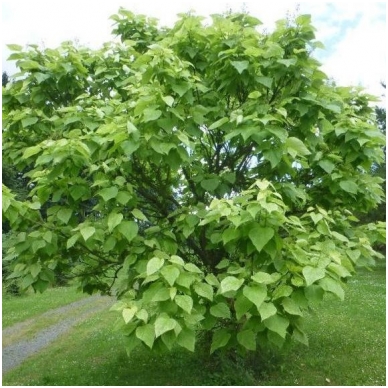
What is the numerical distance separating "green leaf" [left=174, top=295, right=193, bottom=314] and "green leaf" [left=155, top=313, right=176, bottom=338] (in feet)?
0.32

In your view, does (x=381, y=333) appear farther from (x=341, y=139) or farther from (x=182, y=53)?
(x=182, y=53)

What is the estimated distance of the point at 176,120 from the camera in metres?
3.59

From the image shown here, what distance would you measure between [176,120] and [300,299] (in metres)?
1.58

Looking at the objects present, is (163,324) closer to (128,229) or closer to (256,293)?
(256,293)

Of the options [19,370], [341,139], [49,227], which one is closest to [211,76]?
[341,139]

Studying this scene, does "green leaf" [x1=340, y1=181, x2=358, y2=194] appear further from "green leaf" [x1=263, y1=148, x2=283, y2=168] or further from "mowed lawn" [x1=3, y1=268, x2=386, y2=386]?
"mowed lawn" [x1=3, y1=268, x2=386, y2=386]

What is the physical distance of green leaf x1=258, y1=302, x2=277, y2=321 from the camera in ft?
9.16

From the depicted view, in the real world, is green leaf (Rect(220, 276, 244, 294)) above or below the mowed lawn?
above

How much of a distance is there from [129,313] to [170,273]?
0.35 m

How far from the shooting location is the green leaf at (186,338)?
112 inches

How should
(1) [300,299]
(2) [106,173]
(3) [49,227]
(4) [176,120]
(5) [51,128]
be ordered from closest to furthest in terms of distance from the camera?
(1) [300,299]
(4) [176,120]
(2) [106,173]
(3) [49,227]
(5) [51,128]

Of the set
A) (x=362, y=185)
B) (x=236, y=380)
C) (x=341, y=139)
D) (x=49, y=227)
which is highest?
(x=341, y=139)

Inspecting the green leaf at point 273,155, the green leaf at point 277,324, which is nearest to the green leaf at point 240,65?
the green leaf at point 273,155

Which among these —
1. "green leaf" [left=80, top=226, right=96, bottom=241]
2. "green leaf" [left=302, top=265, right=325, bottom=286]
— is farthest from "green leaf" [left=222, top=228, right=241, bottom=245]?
"green leaf" [left=80, top=226, right=96, bottom=241]
